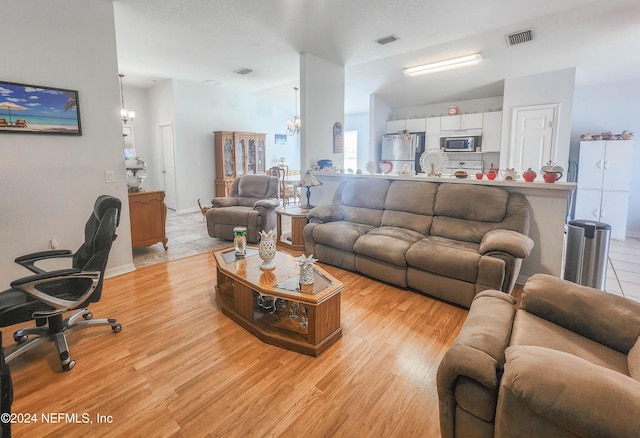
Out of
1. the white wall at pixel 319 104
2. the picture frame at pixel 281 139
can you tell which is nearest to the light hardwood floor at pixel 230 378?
the white wall at pixel 319 104

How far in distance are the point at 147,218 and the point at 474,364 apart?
163 inches

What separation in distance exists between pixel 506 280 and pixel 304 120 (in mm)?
3409

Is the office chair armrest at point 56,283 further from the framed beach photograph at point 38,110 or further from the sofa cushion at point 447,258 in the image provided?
the sofa cushion at point 447,258

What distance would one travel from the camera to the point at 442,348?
2.21 metres

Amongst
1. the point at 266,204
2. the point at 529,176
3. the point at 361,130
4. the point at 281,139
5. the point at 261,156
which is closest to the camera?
the point at 529,176

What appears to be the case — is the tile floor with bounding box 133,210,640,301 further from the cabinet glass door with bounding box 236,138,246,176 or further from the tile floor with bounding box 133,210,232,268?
the cabinet glass door with bounding box 236,138,246,176

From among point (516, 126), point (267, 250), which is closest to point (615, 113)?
point (516, 126)

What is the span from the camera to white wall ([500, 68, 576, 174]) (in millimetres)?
4852

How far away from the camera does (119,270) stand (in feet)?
11.7

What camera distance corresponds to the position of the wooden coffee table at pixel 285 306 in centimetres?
213

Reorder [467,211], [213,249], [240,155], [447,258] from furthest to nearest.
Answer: [240,155] → [213,249] → [467,211] → [447,258]

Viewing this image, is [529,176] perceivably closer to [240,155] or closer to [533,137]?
[533,137]

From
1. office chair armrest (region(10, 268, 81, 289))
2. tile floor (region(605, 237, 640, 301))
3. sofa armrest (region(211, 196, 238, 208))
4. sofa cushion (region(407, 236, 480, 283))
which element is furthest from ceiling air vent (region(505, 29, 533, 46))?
office chair armrest (region(10, 268, 81, 289))

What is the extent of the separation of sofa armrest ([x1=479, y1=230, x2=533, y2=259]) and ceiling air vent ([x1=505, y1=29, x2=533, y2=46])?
108 inches
